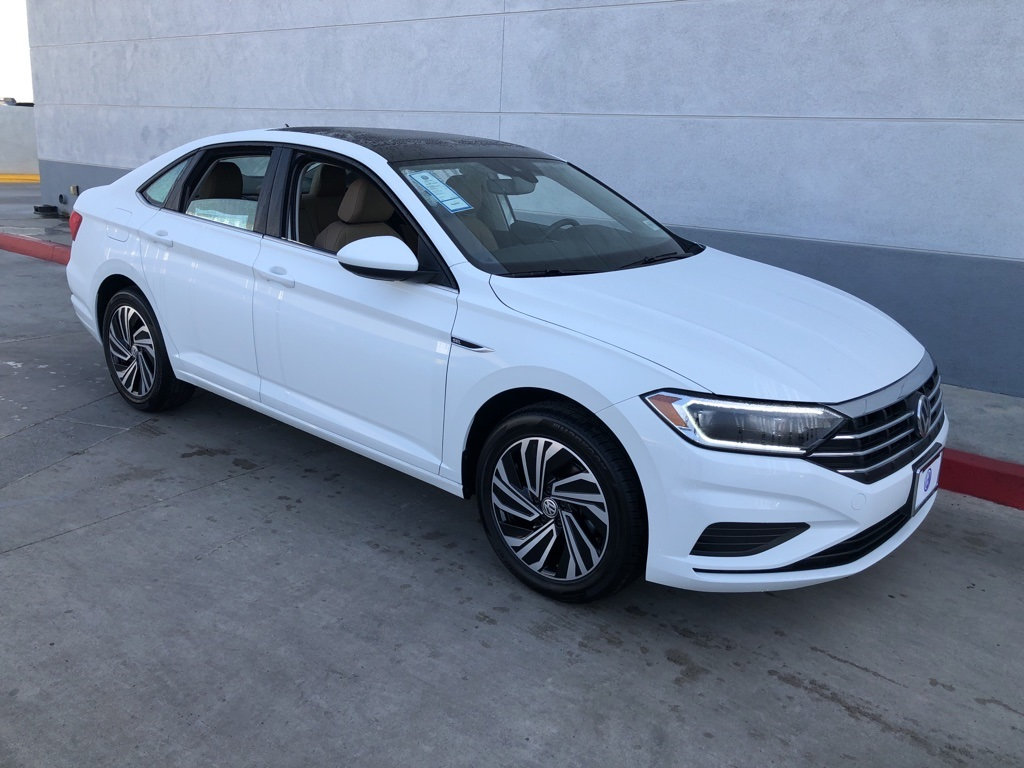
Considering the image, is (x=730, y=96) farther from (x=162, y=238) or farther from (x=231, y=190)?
(x=162, y=238)

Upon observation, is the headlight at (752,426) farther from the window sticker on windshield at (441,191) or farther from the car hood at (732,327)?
the window sticker on windshield at (441,191)

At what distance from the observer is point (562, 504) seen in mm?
3305

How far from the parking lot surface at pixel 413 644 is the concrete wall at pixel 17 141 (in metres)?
21.0

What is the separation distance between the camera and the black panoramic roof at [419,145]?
4.09 m

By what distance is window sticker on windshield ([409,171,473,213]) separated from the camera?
382 centimetres

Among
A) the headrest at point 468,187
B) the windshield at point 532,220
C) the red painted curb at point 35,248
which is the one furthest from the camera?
the red painted curb at point 35,248

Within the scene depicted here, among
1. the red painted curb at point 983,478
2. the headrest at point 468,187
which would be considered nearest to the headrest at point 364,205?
the headrest at point 468,187

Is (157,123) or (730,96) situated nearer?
(730,96)

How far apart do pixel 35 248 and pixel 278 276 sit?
329 inches

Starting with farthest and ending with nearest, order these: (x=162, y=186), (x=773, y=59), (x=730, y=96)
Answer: (x=730, y=96), (x=773, y=59), (x=162, y=186)

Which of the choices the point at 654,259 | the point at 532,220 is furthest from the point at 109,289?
the point at 654,259

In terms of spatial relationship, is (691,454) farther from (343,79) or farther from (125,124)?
(125,124)

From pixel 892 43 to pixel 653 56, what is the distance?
187 cm

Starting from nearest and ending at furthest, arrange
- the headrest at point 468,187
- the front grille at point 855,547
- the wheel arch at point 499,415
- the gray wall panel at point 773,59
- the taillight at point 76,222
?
the front grille at point 855,547 → the wheel arch at point 499,415 → the headrest at point 468,187 → the taillight at point 76,222 → the gray wall panel at point 773,59
